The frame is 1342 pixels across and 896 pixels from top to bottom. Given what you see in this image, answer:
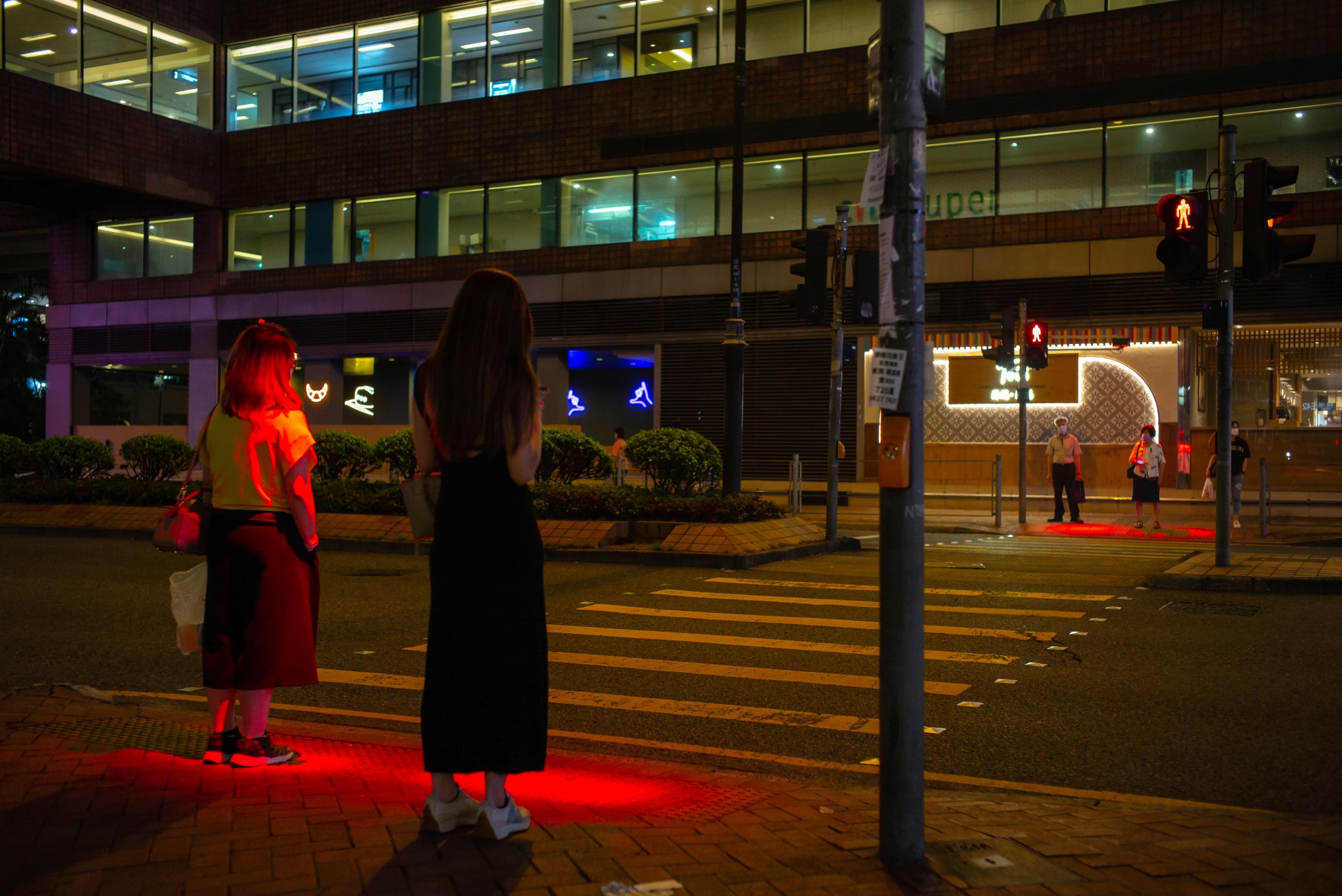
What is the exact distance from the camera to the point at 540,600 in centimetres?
409

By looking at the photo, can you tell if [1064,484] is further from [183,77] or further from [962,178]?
[183,77]

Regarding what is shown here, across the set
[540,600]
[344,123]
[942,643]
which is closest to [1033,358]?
[942,643]

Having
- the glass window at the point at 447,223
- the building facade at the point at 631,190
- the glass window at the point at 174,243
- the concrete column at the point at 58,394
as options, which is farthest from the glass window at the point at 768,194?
the concrete column at the point at 58,394

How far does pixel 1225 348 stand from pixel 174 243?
32.6 metres

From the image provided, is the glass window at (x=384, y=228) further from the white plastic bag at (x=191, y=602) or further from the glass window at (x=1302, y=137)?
the white plastic bag at (x=191, y=602)

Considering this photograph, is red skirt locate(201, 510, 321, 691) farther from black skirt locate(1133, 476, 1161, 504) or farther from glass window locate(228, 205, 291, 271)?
glass window locate(228, 205, 291, 271)

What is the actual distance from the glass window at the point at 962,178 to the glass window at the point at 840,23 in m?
3.40

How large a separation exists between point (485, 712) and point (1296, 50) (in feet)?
85.0

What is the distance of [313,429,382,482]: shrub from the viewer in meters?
19.4

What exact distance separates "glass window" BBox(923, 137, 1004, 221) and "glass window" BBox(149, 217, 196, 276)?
76.4ft

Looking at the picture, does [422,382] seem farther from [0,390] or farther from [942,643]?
[0,390]

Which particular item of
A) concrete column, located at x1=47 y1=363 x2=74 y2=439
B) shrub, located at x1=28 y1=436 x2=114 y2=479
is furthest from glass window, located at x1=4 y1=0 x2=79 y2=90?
shrub, located at x1=28 y1=436 x2=114 y2=479

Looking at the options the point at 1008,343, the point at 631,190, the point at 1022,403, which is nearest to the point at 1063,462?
the point at 1022,403

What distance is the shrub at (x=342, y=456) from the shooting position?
63.6 feet
